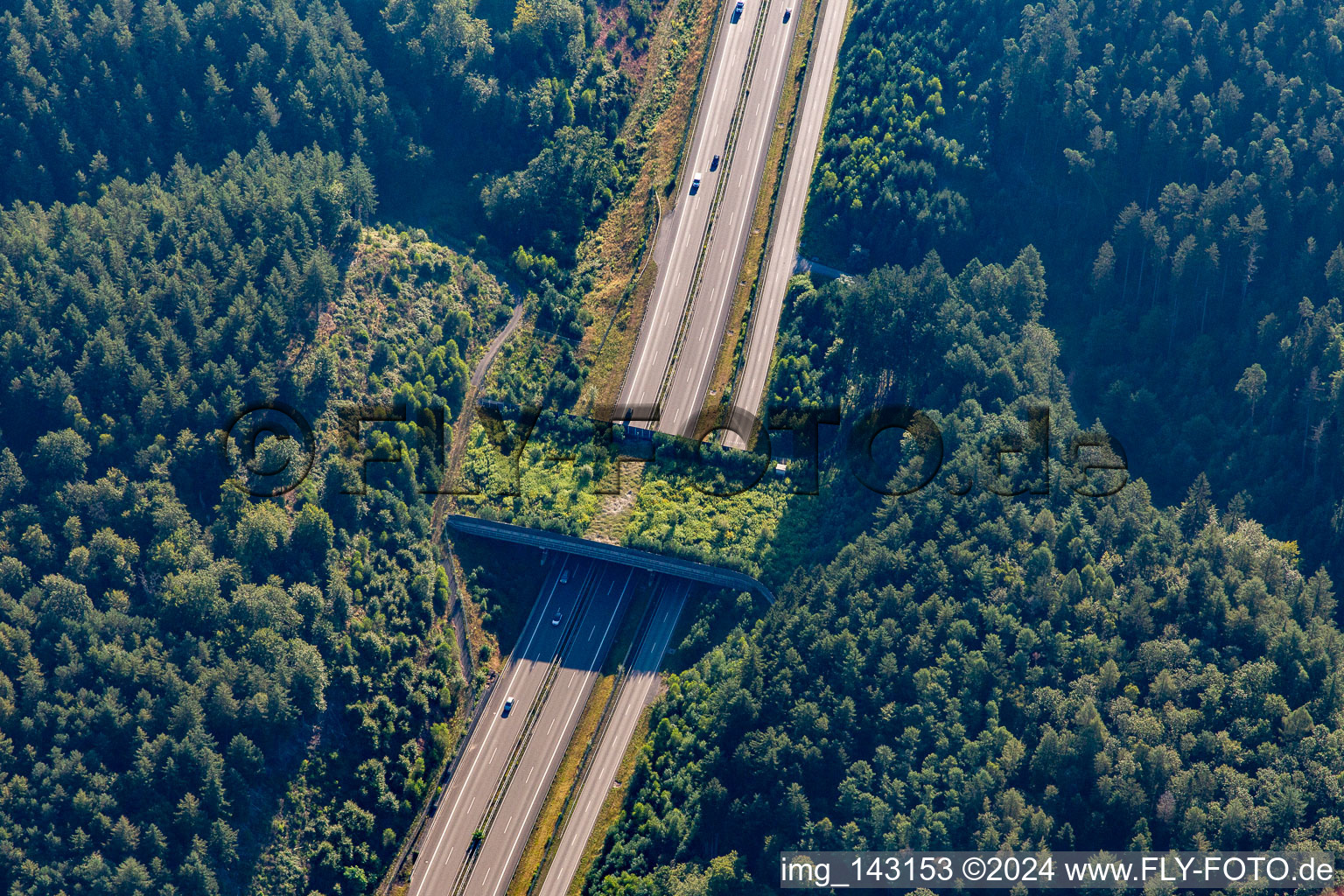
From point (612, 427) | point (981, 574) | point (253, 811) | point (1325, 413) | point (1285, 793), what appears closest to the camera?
point (1285, 793)

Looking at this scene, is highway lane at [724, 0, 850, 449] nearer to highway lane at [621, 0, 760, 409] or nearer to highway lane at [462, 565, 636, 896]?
highway lane at [621, 0, 760, 409]

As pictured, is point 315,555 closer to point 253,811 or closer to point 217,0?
point 253,811

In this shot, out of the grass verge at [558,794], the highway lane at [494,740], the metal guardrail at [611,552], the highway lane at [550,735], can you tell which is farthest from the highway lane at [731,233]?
the grass verge at [558,794]

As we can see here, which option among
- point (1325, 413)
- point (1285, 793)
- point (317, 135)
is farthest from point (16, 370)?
point (1325, 413)

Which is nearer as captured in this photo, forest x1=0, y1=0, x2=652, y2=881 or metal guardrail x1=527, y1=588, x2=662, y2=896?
forest x1=0, y1=0, x2=652, y2=881

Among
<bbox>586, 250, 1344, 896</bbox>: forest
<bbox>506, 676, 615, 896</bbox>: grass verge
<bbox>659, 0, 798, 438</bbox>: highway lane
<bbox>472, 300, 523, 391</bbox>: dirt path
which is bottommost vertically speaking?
<bbox>506, 676, 615, 896</bbox>: grass verge

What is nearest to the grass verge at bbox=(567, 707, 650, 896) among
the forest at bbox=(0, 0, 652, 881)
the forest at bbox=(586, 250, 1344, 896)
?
the forest at bbox=(586, 250, 1344, 896)
